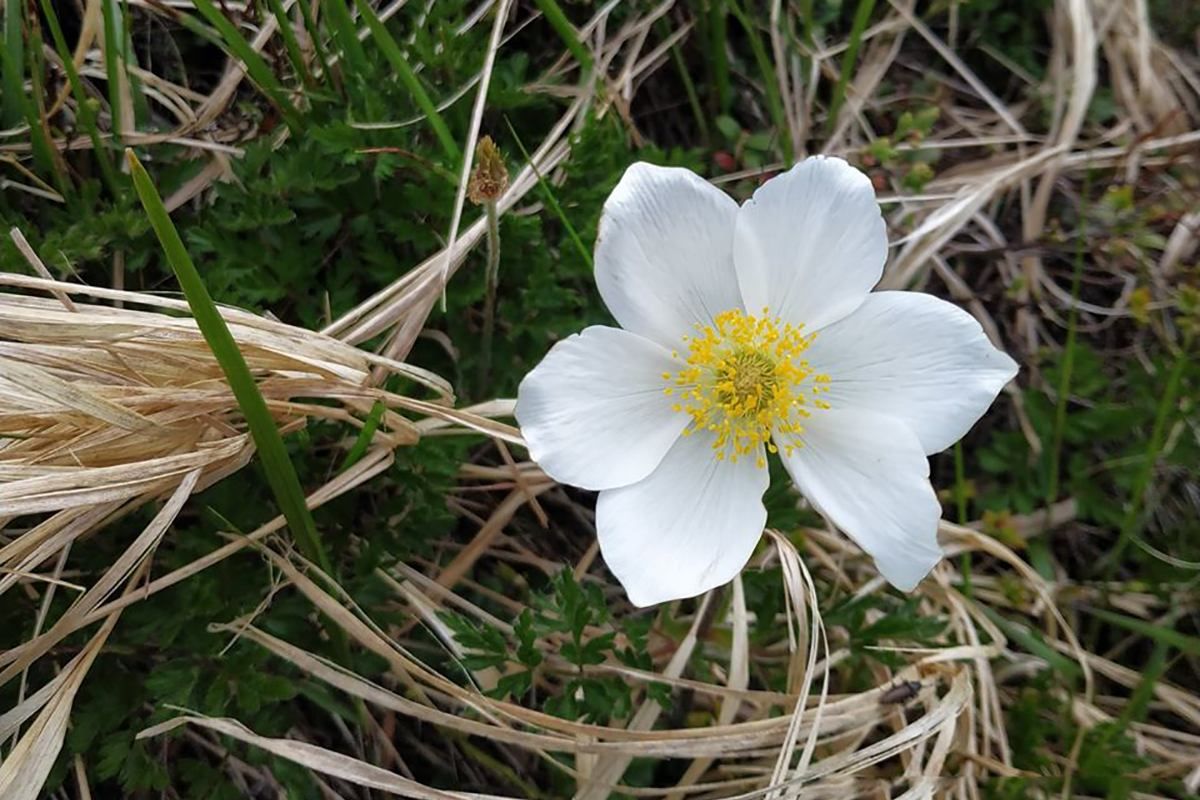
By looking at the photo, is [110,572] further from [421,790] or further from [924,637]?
[924,637]

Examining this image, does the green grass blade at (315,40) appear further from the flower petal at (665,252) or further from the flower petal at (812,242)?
the flower petal at (812,242)

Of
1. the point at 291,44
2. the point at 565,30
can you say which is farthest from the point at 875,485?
the point at 291,44

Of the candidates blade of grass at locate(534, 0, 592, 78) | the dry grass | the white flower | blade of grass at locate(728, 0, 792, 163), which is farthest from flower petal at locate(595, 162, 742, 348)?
blade of grass at locate(728, 0, 792, 163)

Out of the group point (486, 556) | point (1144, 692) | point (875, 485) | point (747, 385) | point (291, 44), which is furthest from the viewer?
point (486, 556)

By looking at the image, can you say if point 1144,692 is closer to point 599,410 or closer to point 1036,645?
point 1036,645

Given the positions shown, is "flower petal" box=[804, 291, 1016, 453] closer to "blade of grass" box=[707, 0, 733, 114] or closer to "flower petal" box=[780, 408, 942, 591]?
"flower petal" box=[780, 408, 942, 591]

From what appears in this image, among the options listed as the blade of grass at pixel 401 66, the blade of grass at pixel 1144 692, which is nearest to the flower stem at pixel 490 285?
the blade of grass at pixel 401 66
